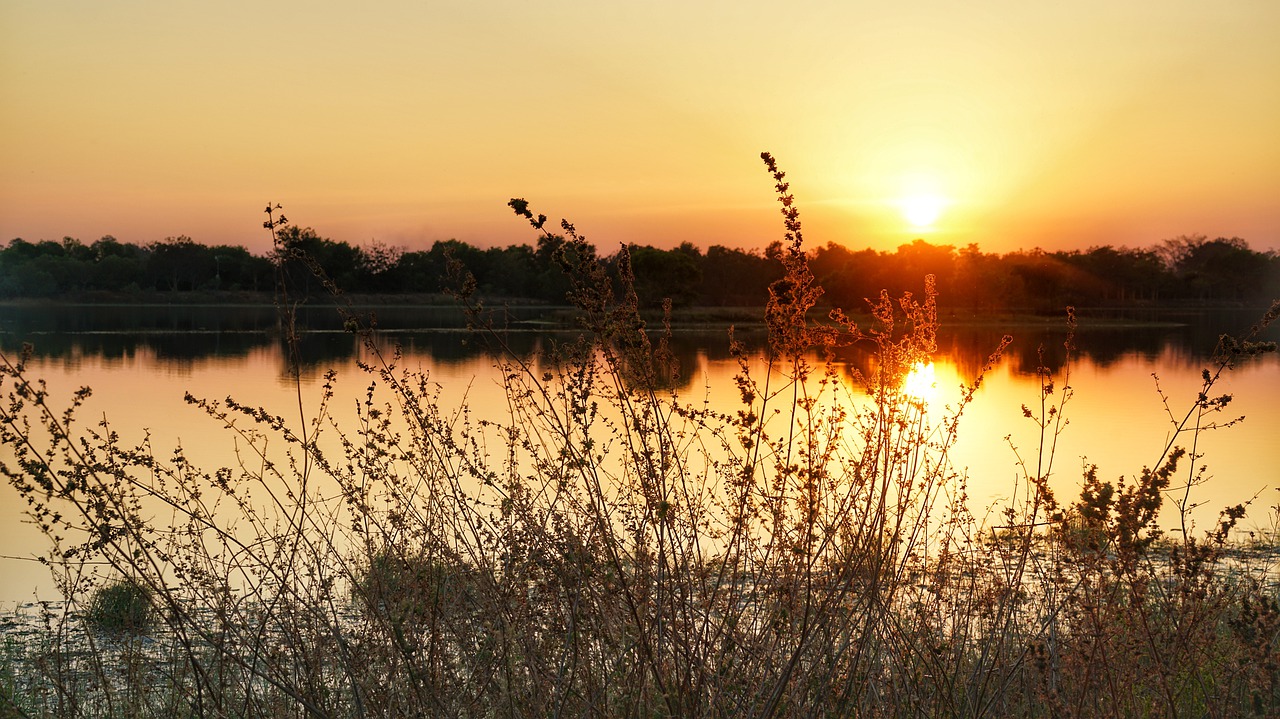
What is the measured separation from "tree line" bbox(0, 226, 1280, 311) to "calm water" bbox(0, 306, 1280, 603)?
17.0m

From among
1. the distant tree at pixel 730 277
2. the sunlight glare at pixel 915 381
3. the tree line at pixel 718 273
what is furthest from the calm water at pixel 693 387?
the distant tree at pixel 730 277

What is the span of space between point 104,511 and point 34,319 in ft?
198

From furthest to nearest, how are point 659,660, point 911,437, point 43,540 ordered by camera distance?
point 43,540 < point 911,437 < point 659,660

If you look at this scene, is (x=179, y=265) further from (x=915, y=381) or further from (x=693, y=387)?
(x=915, y=381)

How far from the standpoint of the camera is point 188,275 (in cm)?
8188

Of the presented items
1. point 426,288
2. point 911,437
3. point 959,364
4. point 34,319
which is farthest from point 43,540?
point 426,288

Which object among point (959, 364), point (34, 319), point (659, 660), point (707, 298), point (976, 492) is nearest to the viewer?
point (659, 660)

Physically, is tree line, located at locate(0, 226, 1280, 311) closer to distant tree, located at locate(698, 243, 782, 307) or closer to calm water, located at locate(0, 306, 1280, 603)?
distant tree, located at locate(698, 243, 782, 307)

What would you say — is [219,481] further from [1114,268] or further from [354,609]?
[1114,268]

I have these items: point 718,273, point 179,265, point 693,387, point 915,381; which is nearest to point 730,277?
point 718,273

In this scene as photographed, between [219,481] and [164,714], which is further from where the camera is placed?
[164,714]

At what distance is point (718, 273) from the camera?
7906 cm

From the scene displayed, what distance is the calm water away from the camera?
13.6m

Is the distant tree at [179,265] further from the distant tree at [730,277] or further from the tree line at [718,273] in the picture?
the distant tree at [730,277]
